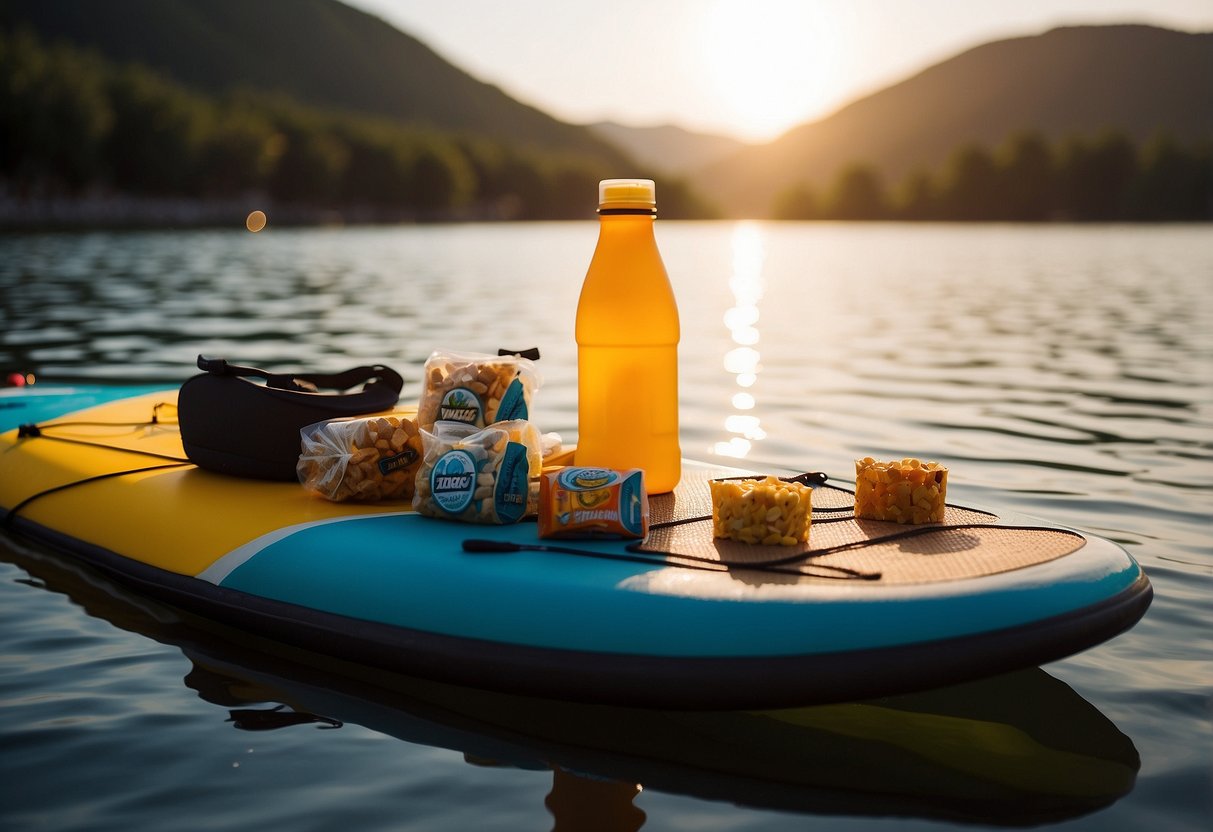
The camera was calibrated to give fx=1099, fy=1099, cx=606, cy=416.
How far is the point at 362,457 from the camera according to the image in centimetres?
379

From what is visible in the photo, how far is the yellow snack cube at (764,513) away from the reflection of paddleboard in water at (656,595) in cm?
6

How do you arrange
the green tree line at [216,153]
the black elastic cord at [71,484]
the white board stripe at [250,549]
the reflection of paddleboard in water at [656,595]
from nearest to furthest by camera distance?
the reflection of paddleboard in water at [656,595] → the white board stripe at [250,549] → the black elastic cord at [71,484] → the green tree line at [216,153]

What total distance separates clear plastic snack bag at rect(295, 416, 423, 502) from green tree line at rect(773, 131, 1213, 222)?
127 metres

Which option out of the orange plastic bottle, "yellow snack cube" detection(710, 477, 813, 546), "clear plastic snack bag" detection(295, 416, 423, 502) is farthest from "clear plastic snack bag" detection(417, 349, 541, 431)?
"yellow snack cube" detection(710, 477, 813, 546)

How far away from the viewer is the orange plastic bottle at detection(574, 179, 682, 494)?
3.59m

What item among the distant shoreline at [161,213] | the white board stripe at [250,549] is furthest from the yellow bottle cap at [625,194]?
the distant shoreline at [161,213]

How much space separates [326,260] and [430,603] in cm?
3325

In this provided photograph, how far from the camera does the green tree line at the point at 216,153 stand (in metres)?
59.2

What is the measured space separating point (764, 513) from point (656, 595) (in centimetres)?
51

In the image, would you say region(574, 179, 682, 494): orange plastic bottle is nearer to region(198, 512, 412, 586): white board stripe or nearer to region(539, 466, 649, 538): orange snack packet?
region(539, 466, 649, 538): orange snack packet

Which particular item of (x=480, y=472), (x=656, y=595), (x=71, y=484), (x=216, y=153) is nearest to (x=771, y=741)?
(x=656, y=595)

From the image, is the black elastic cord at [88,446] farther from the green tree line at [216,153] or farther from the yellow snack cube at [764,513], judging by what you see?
the green tree line at [216,153]

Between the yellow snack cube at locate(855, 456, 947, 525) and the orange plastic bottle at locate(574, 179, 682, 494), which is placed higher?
the orange plastic bottle at locate(574, 179, 682, 494)

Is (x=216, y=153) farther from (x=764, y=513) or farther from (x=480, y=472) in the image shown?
(x=764, y=513)
